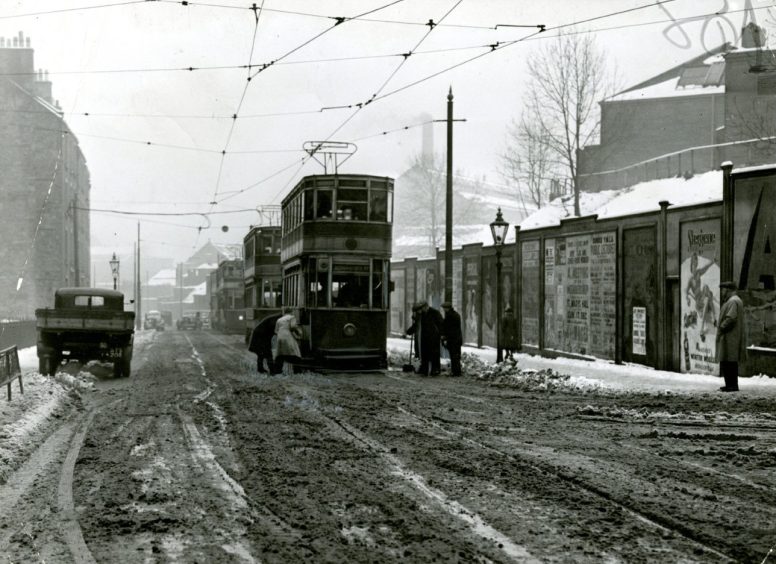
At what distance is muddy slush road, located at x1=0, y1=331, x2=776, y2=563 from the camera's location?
556cm

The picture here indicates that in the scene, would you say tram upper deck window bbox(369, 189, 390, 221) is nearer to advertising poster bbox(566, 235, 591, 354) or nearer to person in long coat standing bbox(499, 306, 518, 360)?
person in long coat standing bbox(499, 306, 518, 360)

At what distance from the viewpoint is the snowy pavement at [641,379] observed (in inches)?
587

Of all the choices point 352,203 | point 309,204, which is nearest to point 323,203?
point 309,204

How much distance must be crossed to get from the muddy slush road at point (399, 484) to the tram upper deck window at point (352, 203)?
772cm

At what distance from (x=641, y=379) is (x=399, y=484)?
1070cm

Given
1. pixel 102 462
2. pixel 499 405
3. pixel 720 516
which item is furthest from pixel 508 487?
pixel 499 405

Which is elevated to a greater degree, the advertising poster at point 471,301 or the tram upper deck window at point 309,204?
the tram upper deck window at point 309,204

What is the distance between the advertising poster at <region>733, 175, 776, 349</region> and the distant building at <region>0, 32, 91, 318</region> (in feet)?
154

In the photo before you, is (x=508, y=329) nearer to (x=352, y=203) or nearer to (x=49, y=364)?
(x=352, y=203)

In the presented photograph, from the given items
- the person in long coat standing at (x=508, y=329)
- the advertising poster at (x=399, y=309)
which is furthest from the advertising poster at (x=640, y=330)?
the advertising poster at (x=399, y=309)

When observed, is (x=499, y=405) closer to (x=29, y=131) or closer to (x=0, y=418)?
(x=0, y=418)

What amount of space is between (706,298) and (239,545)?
Answer: 553 inches

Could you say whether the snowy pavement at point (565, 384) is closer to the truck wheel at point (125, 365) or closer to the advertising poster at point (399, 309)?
the truck wheel at point (125, 365)

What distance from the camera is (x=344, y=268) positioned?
20.3 meters
